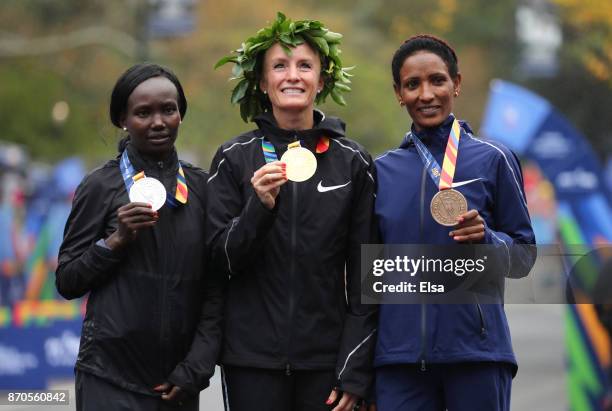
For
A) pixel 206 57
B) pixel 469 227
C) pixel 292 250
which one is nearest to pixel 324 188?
pixel 292 250

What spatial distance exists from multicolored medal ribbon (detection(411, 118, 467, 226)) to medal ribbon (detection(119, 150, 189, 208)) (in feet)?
3.50

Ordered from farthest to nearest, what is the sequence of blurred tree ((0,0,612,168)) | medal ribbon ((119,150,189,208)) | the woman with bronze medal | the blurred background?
blurred tree ((0,0,612,168)) < the blurred background < medal ribbon ((119,150,189,208)) < the woman with bronze medal

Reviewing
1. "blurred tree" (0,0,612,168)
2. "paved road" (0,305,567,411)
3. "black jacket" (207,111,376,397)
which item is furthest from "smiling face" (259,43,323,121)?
"blurred tree" (0,0,612,168)

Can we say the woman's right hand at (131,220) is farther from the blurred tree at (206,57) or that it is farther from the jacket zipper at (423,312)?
the blurred tree at (206,57)

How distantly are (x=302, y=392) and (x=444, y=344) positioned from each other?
68 cm

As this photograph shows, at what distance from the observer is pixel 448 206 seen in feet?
16.7

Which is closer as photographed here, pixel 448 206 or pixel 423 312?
pixel 448 206

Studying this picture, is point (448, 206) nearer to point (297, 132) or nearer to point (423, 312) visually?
point (423, 312)

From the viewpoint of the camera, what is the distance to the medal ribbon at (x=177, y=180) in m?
5.43

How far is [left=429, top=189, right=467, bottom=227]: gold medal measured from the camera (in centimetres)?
507

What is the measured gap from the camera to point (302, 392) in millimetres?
5391

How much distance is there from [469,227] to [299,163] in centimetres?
81

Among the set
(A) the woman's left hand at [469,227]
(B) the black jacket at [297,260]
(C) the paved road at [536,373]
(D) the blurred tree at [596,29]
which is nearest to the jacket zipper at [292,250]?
(B) the black jacket at [297,260]

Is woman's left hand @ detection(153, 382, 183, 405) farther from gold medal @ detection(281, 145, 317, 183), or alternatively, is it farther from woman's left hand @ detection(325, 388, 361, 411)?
gold medal @ detection(281, 145, 317, 183)
